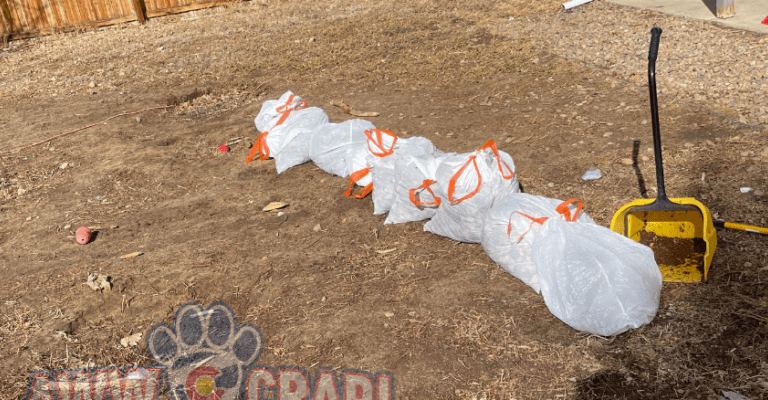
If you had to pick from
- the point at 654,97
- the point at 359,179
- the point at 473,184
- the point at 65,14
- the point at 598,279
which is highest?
the point at 654,97

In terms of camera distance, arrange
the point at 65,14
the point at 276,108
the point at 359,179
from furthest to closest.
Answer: the point at 65,14 → the point at 276,108 → the point at 359,179

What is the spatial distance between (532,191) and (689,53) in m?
3.05

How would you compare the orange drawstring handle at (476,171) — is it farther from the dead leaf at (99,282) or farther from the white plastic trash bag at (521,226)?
the dead leaf at (99,282)

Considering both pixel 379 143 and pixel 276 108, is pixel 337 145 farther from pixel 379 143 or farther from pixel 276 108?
pixel 276 108

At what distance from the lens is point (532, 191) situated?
3.99 m

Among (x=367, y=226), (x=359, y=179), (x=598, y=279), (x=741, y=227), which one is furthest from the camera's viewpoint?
(x=359, y=179)

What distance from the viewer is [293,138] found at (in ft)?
15.9

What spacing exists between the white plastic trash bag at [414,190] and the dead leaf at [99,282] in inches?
69.8

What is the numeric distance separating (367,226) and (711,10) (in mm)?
5715

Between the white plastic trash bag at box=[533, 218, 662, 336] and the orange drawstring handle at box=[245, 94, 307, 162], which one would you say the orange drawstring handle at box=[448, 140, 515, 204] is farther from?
the orange drawstring handle at box=[245, 94, 307, 162]

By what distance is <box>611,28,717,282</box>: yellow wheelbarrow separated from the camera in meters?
2.80

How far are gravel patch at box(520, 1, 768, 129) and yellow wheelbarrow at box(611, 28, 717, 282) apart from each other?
194cm

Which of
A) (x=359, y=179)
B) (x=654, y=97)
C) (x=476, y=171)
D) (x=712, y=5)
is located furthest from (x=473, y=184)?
(x=712, y=5)

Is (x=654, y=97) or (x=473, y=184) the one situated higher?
(x=654, y=97)
